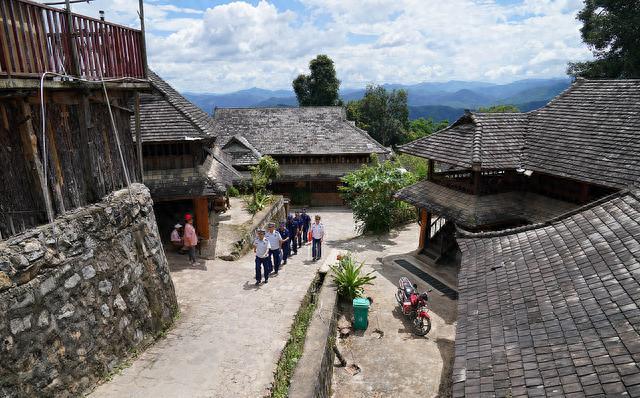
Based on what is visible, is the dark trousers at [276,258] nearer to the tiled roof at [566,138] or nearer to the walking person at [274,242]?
the walking person at [274,242]

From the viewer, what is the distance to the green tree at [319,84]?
181 ft

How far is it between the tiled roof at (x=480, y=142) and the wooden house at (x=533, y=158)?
40 mm

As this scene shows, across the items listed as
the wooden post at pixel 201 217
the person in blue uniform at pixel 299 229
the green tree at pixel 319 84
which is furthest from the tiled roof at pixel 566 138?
the green tree at pixel 319 84

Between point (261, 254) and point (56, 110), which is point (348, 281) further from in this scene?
point (56, 110)

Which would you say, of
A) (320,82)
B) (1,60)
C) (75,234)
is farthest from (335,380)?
(320,82)

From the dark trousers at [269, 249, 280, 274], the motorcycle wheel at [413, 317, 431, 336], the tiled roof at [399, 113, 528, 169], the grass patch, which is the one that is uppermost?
the tiled roof at [399, 113, 528, 169]

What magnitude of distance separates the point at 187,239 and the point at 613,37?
33875 mm

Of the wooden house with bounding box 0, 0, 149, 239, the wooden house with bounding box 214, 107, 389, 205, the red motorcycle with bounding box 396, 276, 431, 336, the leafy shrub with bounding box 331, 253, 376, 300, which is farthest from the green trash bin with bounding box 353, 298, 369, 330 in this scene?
the wooden house with bounding box 214, 107, 389, 205

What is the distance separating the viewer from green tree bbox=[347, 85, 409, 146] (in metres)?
64.9

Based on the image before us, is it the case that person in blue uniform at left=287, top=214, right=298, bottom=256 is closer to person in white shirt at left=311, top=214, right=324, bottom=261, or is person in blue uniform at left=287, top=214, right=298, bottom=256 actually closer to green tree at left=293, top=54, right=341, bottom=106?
person in white shirt at left=311, top=214, right=324, bottom=261

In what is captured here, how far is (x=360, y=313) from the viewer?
11805mm

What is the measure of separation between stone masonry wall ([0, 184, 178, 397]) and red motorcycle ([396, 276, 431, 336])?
263 inches

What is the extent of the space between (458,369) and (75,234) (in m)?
6.85

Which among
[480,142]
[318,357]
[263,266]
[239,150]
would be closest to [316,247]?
[263,266]
